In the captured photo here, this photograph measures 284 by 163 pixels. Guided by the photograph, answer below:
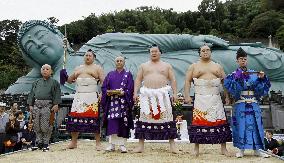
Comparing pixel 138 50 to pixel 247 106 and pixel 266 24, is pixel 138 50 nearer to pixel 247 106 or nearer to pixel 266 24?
pixel 247 106

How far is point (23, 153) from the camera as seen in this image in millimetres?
6133

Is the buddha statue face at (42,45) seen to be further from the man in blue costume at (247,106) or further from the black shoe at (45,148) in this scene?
the man in blue costume at (247,106)

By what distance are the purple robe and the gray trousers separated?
769 mm

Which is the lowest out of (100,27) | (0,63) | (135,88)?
(135,88)

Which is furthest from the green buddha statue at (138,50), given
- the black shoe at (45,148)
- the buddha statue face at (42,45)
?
the black shoe at (45,148)

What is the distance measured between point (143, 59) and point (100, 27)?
28640mm

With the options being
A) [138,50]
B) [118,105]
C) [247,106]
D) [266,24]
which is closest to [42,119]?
[118,105]

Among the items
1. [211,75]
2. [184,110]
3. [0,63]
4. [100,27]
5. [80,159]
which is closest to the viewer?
[80,159]

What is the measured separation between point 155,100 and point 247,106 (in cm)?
115

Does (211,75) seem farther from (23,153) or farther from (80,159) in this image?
(23,153)

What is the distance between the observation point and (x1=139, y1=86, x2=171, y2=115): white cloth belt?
5992 mm

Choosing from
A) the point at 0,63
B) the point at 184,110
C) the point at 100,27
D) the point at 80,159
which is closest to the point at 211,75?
the point at 80,159

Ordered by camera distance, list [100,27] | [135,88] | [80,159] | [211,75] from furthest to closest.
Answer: [100,27] → [135,88] → [211,75] → [80,159]

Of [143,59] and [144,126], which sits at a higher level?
[143,59]
